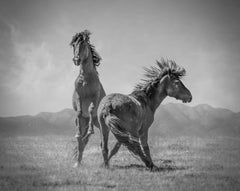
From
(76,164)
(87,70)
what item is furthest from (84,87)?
(76,164)

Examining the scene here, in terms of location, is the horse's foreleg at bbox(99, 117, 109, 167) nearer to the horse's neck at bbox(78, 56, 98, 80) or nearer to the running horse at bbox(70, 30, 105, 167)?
the running horse at bbox(70, 30, 105, 167)

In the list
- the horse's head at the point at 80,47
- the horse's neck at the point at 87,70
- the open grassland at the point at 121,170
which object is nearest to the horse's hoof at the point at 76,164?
the open grassland at the point at 121,170

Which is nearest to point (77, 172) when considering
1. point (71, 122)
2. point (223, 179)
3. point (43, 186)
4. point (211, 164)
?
point (43, 186)

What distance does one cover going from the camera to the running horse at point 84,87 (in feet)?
34.1

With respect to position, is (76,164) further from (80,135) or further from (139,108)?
(139,108)

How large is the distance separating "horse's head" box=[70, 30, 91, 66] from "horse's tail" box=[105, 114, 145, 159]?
92.6 inches

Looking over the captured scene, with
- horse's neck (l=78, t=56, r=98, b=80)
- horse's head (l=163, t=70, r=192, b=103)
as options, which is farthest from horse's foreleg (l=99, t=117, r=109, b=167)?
horse's head (l=163, t=70, r=192, b=103)

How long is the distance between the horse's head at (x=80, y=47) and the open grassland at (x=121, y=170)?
3306 millimetres

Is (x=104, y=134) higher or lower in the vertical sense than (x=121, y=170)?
higher

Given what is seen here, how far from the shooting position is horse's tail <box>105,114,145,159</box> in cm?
831

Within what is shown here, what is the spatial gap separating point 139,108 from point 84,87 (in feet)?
6.85

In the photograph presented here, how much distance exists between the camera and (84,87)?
10547 millimetres

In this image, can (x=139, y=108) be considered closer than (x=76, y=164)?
Yes

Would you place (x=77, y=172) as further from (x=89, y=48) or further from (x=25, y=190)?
(x=89, y=48)
